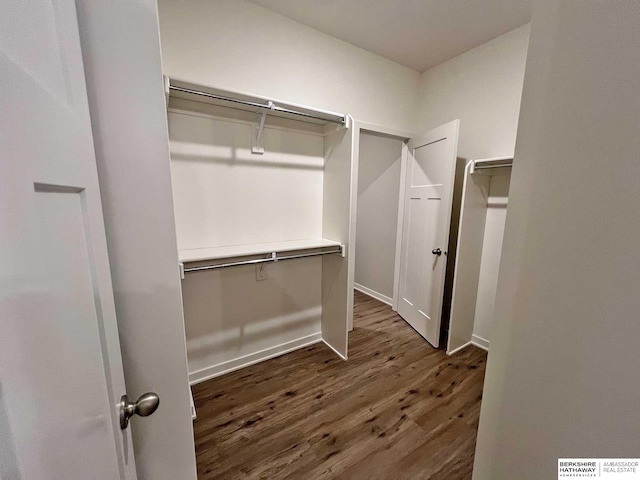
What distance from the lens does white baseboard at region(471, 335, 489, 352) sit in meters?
2.53

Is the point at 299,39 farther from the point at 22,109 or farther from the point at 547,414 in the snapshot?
the point at 547,414

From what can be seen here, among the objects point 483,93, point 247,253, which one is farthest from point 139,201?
point 483,93

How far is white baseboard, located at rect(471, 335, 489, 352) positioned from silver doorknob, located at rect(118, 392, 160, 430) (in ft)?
9.40

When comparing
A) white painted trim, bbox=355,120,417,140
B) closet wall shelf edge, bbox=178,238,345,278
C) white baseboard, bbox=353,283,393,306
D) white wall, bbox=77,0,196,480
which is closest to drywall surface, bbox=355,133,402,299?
white baseboard, bbox=353,283,393,306

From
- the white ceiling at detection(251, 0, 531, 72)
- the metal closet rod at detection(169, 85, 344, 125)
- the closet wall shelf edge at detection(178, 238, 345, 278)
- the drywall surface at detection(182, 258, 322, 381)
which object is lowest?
the drywall surface at detection(182, 258, 322, 381)

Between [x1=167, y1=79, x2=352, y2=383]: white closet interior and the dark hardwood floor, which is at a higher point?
[x1=167, y1=79, x2=352, y2=383]: white closet interior

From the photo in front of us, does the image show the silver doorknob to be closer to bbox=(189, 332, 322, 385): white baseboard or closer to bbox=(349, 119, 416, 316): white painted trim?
bbox=(189, 332, 322, 385): white baseboard

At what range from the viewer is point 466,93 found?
2.51 metres

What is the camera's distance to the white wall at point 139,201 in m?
0.59

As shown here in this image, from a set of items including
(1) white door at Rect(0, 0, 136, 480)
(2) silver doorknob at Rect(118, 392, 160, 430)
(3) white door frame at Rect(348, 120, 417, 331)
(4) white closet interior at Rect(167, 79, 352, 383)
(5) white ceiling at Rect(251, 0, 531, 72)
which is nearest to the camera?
(1) white door at Rect(0, 0, 136, 480)

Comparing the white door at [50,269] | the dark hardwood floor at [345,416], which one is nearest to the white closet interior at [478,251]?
the dark hardwood floor at [345,416]

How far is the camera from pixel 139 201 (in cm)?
66

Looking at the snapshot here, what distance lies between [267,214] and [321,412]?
1523 mm

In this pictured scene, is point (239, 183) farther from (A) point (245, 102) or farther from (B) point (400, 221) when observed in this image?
(B) point (400, 221)
